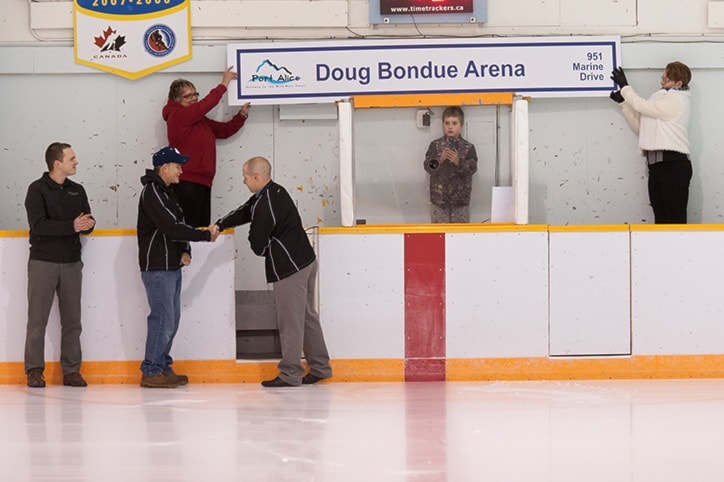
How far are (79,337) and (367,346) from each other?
213cm

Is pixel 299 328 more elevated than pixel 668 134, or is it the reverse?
pixel 668 134

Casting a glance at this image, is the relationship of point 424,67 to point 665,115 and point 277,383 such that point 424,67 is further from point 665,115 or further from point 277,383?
point 277,383

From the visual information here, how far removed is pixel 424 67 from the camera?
10586mm

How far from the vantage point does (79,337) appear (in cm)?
908

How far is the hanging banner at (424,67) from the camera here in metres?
10.6

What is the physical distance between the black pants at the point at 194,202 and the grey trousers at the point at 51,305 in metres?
1.47

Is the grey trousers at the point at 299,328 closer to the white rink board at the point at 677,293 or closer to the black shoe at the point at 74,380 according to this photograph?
the black shoe at the point at 74,380

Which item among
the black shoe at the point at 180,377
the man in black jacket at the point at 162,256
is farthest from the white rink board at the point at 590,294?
the black shoe at the point at 180,377

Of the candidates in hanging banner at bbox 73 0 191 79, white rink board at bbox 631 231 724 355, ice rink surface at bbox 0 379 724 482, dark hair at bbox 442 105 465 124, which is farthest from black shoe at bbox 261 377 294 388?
hanging banner at bbox 73 0 191 79

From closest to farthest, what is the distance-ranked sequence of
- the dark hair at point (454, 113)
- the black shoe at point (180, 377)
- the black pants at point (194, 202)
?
the black shoe at point (180, 377)
the dark hair at point (454, 113)
the black pants at point (194, 202)

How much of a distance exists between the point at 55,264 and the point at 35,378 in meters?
0.84

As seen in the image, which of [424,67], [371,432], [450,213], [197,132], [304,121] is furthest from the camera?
[304,121]

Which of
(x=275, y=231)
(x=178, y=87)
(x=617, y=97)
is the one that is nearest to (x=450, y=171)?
(x=617, y=97)

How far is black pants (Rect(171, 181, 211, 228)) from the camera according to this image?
10.3 m
